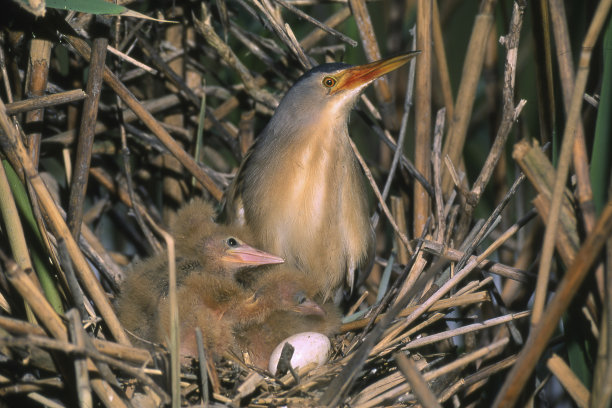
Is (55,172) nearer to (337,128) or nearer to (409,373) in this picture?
(337,128)

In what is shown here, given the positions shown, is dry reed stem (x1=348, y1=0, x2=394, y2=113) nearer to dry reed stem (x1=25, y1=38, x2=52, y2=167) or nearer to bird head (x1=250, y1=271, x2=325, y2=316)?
bird head (x1=250, y1=271, x2=325, y2=316)

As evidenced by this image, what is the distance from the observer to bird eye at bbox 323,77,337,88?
2.16 meters

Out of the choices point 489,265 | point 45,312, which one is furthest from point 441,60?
point 45,312

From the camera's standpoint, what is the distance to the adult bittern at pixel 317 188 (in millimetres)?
2133

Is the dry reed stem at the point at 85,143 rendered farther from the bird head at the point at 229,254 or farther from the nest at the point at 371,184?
the bird head at the point at 229,254

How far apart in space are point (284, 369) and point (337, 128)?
0.86 m

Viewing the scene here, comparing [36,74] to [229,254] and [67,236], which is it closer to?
[67,236]

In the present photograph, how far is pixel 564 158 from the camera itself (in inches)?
47.9

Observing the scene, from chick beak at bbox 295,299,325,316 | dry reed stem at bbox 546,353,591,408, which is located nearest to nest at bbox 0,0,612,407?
dry reed stem at bbox 546,353,591,408

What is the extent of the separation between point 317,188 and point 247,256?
310 mm

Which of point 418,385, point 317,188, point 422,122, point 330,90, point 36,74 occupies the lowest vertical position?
point 418,385

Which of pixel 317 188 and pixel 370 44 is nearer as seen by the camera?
pixel 317 188

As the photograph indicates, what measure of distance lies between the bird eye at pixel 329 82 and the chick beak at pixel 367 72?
2 cm

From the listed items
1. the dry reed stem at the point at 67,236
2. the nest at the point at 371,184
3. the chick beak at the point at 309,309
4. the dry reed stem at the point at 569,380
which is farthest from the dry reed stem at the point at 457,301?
the dry reed stem at the point at 67,236
